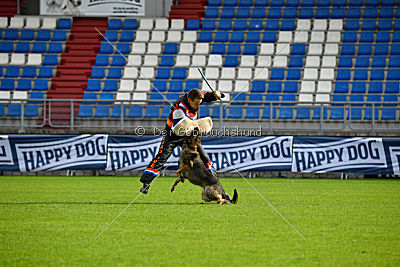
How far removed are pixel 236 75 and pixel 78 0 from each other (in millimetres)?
10309

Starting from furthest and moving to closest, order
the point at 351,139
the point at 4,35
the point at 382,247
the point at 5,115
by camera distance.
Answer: the point at 4,35, the point at 5,115, the point at 351,139, the point at 382,247

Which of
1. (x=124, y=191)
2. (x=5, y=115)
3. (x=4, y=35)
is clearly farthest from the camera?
(x=4, y=35)

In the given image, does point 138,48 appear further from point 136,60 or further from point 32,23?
point 32,23

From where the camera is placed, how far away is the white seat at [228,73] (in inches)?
1035

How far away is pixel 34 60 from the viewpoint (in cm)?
2838

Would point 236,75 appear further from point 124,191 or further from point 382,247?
point 382,247

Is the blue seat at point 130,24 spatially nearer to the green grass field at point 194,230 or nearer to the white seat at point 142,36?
the white seat at point 142,36

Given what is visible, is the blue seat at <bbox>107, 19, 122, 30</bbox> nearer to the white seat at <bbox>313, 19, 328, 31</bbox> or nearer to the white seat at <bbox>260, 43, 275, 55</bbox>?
the white seat at <bbox>260, 43, 275, 55</bbox>

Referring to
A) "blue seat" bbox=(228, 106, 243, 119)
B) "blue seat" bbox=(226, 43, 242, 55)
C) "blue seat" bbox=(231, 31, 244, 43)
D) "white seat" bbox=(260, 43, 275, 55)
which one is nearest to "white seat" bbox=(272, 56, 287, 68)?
"white seat" bbox=(260, 43, 275, 55)

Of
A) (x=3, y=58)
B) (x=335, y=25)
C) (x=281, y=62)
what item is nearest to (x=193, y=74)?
(x=281, y=62)

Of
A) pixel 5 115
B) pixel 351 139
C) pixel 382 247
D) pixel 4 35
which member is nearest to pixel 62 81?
pixel 4 35

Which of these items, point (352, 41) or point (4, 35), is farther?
point (4, 35)

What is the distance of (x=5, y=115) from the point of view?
2075 centimetres

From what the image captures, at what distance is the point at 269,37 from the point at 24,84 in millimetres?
11247
